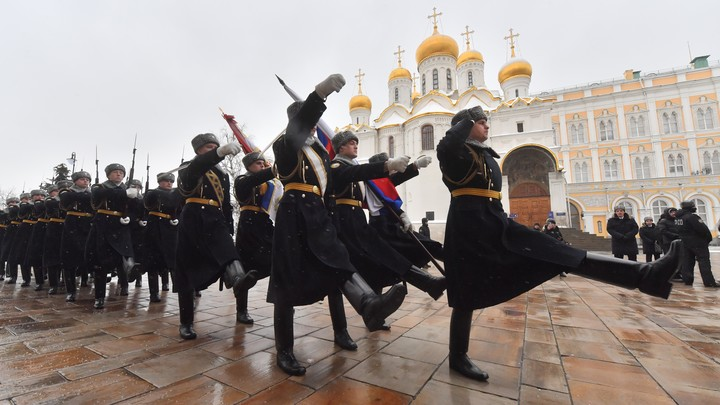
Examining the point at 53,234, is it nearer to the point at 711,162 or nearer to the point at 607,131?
the point at 607,131

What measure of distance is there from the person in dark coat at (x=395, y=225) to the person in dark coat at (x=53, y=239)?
Answer: 242 inches

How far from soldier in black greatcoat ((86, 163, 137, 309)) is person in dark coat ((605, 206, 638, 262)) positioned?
11.0 m

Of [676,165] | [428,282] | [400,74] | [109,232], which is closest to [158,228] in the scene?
[109,232]

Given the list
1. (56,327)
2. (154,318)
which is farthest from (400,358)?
(56,327)

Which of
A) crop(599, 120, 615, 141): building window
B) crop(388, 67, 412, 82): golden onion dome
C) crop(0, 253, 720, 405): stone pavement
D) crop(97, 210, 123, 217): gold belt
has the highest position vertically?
crop(388, 67, 412, 82): golden onion dome

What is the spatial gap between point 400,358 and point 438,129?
25282mm

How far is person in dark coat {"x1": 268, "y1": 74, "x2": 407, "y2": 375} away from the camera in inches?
94.8

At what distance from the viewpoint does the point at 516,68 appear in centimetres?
2953

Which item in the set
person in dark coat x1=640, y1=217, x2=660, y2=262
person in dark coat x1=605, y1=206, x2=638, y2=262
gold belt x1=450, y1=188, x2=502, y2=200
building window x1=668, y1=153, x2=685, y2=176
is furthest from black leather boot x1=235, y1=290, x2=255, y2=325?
building window x1=668, y1=153, x2=685, y2=176

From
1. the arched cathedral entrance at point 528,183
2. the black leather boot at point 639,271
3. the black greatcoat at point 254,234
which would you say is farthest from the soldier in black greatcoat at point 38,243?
the arched cathedral entrance at point 528,183

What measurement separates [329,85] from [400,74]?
34.8 meters

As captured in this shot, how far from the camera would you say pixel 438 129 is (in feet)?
86.4

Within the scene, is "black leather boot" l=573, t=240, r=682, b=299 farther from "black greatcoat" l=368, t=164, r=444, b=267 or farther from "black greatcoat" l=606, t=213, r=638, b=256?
"black greatcoat" l=606, t=213, r=638, b=256

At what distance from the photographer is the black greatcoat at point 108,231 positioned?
202 inches
